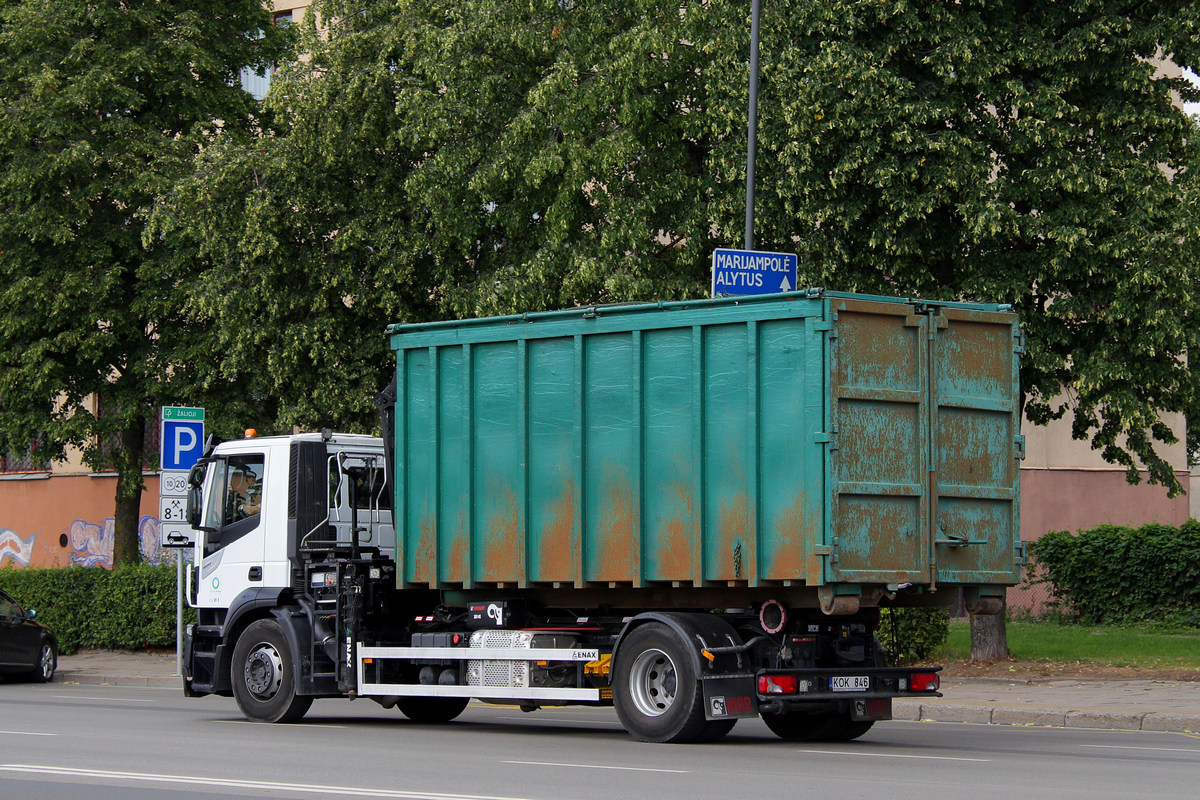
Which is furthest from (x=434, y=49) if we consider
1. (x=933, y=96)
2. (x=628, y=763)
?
(x=628, y=763)

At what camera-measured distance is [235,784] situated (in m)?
9.88

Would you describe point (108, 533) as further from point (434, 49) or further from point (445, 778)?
point (445, 778)

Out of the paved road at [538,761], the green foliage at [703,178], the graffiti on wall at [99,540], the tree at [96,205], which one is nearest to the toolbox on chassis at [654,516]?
the paved road at [538,761]

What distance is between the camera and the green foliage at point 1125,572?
2891cm

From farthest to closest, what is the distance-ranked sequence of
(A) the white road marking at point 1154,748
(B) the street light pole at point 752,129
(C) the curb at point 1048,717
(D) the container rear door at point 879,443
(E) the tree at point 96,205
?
(E) the tree at point 96,205, (B) the street light pole at point 752,129, (C) the curb at point 1048,717, (A) the white road marking at point 1154,748, (D) the container rear door at point 879,443

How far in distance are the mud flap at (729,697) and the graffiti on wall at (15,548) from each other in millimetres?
31331

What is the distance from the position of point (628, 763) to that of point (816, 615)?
2246 mm

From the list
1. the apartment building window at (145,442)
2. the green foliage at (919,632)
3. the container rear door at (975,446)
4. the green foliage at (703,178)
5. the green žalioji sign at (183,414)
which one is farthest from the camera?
the apartment building window at (145,442)

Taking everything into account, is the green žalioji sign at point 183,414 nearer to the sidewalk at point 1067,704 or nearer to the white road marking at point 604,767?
the sidewalk at point 1067,704

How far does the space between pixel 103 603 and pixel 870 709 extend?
19.0 m

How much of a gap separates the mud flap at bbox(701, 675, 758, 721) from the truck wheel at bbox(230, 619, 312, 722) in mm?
4660

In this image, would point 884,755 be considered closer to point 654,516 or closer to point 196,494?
point 654,516

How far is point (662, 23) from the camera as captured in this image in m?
22.5

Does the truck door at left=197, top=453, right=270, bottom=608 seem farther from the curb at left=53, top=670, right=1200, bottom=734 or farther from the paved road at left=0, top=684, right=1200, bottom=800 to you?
the curb at left=53, top=670, right=1200, bottom=734
